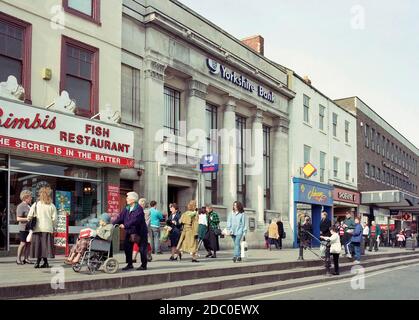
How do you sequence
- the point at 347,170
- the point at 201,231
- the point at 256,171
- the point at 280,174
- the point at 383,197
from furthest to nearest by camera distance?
the point at 383,197, the point at 347,170, the point at 280,174, the point at 256,171, the point at 201,231

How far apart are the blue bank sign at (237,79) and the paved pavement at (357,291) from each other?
11.3 m

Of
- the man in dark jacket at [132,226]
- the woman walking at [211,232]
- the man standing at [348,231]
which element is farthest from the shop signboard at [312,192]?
the man in dark jacket at [132,226]

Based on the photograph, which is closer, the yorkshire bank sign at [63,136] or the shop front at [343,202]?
the yorkshire bank sign at [63,136]

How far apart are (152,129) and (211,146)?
4.95 m

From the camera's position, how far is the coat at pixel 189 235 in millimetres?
14047

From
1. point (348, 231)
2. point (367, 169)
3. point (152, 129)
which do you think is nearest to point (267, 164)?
point (348, 231)

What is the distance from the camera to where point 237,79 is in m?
23.7

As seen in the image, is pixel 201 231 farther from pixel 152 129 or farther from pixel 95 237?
pixel 95 237

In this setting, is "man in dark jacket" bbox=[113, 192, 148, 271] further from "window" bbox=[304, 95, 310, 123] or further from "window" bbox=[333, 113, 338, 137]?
"window" bbox=[333, 113, 338, 137]

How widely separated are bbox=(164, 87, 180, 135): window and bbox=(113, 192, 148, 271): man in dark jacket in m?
9.03

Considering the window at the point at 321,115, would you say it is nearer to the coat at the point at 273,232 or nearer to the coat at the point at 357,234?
the coat at the point at 273,232

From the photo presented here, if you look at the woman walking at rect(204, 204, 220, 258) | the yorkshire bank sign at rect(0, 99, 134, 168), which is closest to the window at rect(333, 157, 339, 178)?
the woman walking at rect(204, 204, 220, 258)

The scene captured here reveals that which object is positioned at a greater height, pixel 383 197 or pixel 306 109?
pixel 306 109

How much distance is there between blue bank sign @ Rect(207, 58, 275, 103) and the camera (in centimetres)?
2189
